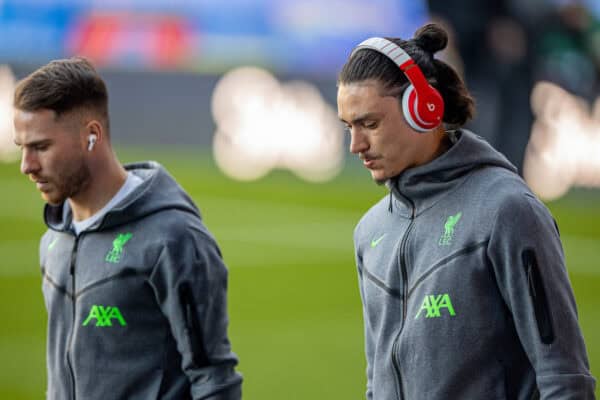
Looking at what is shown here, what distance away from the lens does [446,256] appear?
118 inches

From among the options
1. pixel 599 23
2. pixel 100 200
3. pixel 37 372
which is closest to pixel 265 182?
pixel 599 23

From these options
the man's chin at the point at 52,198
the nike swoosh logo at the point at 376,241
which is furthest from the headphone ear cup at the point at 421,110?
the man's chin at the point at 52,198

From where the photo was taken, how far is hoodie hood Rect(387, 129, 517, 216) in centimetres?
309

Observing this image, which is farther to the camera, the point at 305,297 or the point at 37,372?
the point at 305,297

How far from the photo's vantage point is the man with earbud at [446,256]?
112 inches

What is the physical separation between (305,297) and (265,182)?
6.63 meters

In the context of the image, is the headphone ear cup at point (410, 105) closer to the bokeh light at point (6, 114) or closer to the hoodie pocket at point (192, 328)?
the hoodie pocket at point (192, 328)

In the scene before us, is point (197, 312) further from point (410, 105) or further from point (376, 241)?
point (410, 105)

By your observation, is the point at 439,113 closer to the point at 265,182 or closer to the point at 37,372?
the point at 37,372

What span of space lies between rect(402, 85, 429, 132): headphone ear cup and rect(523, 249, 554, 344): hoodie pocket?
0.46 metres

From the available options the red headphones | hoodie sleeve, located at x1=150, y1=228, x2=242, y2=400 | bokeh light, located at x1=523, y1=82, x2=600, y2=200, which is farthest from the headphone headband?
bokeh light, located at x1=523, y1=82, x2=600, y2=200

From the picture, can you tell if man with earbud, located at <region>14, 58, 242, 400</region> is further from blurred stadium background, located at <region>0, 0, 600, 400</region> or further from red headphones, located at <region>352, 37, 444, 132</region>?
blurred stadium background, located at <region>0, 0, 600, 400</region>

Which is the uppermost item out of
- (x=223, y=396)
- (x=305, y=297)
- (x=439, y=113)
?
(x=439, y=113)

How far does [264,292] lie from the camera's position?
9.68 meters
